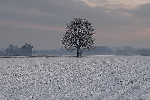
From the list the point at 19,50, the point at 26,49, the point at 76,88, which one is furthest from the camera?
the point at 19,50

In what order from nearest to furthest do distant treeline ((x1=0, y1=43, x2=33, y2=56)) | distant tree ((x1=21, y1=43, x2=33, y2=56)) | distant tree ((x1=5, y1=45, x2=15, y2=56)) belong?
1. distant tree ((x1=21, y1=43, x2=33, y2=56))
2. distant treeline ((x1=0, y1=43, x2=33, y2=56))
3. distant tree ((x1=5, y1=45, x2=15, y2=56))

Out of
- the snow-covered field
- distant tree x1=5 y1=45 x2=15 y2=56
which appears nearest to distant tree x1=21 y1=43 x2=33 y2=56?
distant tree x1=5 y1=45 x2=15 y2=56

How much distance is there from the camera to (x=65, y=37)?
6606 centimetres

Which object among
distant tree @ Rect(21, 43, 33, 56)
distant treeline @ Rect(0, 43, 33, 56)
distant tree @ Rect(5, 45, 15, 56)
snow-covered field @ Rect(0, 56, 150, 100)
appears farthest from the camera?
distant tree @ Rect(5, 45, 15, 56)

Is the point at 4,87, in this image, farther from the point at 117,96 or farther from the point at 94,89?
the point at 117,96

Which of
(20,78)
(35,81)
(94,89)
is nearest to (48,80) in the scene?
(35,81)

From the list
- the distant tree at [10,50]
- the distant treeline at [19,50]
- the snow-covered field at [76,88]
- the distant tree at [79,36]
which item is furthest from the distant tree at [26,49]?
the snow-covered field at [76,88]

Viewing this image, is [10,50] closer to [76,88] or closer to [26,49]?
[26,49]

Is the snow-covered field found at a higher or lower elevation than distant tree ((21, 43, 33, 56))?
lower

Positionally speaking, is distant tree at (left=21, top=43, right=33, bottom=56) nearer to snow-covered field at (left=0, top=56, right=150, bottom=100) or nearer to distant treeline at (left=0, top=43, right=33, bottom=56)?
distant treeline at (left=0, top=43, right=33, bottom=56)

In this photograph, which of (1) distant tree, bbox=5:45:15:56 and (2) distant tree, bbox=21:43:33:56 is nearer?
(2) distant tree, bbox=21:43:33:56

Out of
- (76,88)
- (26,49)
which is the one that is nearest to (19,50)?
(26,49)

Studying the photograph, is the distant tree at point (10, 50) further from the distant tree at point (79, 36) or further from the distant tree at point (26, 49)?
the distant tree at point (79, 36)

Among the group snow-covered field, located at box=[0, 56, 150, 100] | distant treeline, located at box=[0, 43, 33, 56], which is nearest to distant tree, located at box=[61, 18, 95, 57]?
snow-covered field, located at box=[0, 56, 150, 100]
